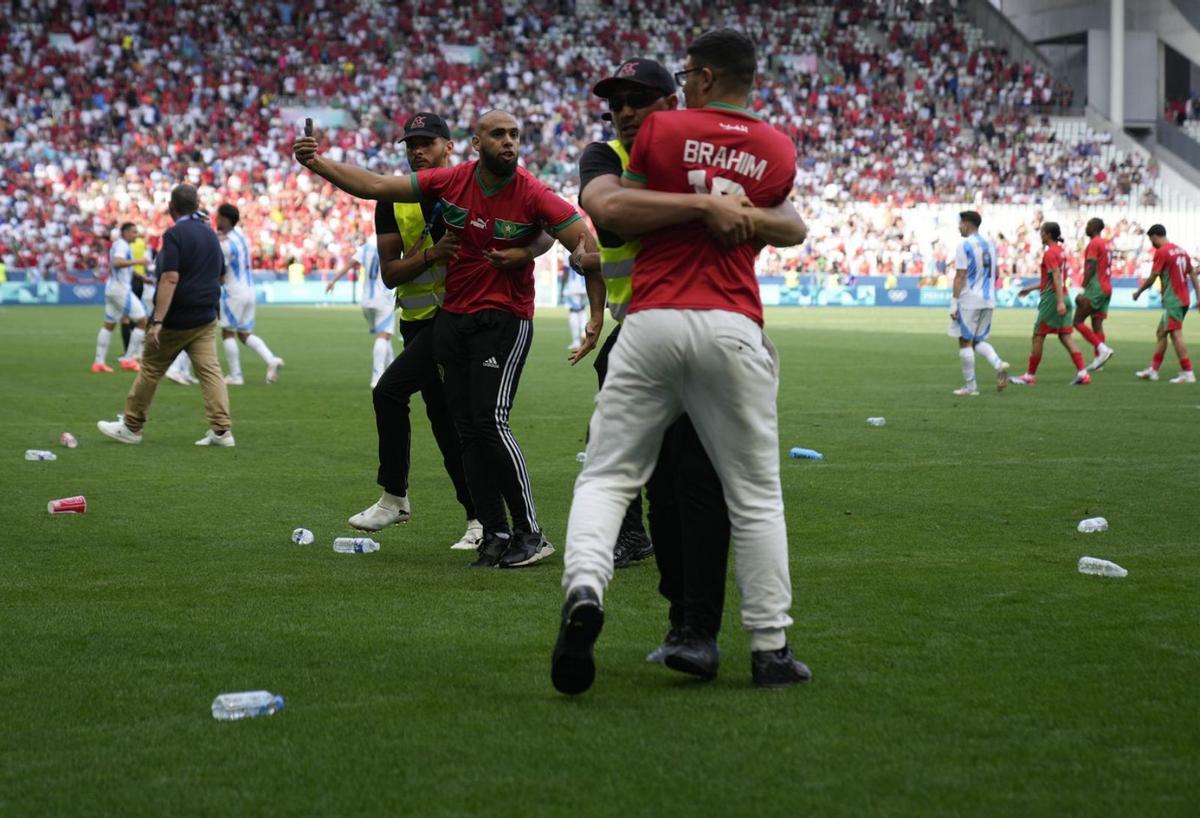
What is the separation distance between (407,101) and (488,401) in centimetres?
4719

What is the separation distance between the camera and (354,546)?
26.1 feet

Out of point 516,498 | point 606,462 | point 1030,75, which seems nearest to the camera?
point 606,462

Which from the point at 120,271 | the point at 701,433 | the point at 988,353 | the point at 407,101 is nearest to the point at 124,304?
the point at 120,271

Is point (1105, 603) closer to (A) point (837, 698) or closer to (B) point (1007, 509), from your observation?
(A) point (837, 698)

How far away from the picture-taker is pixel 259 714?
472cm

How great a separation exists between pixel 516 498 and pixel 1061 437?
7.42 meters

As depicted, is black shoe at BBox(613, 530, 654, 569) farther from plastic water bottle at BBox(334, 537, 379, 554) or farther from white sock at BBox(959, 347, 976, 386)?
white sock at BBox(959, 347, 976, 386)

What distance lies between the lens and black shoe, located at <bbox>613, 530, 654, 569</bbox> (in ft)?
24.7

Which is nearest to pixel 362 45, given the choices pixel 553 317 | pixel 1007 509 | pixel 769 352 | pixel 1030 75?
pixel 553 317

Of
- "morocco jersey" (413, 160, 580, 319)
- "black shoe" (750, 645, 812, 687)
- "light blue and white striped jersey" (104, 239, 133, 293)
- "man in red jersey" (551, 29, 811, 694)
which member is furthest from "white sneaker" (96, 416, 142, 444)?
"black shoe" (750, 645, 812, 687)

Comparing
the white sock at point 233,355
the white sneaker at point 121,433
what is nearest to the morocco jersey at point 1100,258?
the white sock at point 233,355

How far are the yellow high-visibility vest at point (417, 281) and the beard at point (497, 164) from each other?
2.91 feet

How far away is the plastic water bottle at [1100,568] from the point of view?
7031 millimetres

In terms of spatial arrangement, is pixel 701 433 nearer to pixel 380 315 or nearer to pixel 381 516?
pixel 381 516
